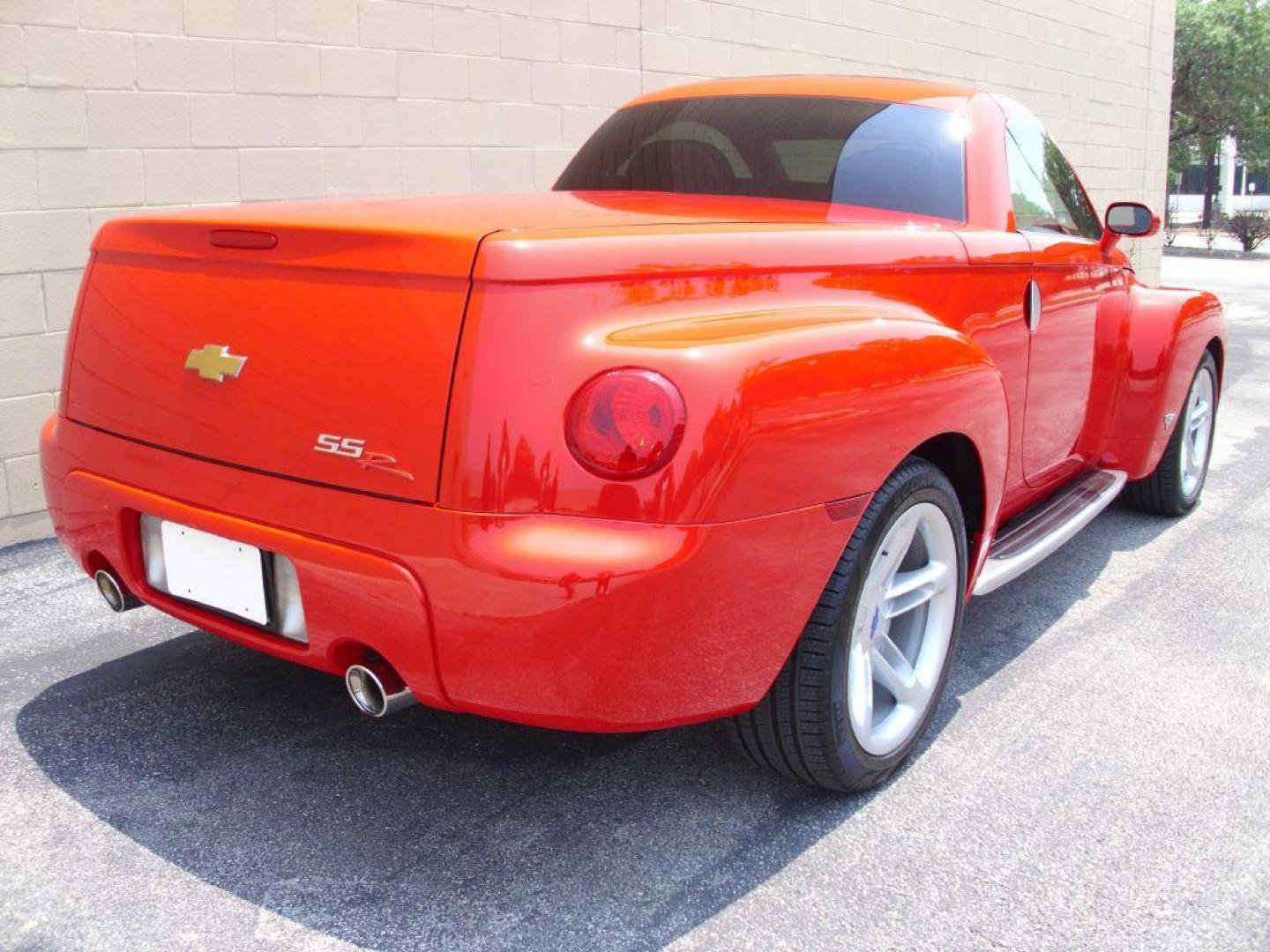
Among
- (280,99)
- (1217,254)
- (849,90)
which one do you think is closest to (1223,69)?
(1217,254)

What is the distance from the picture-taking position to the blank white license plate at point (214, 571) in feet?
7.64

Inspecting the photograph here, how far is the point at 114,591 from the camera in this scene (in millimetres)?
2668

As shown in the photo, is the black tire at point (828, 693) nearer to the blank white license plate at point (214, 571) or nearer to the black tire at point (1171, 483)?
the blank white license plate at point (214, 571)

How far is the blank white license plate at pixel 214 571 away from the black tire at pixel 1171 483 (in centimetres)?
345

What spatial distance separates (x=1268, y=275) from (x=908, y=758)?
18.4 meters

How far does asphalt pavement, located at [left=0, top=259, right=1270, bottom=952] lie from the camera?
2.21m

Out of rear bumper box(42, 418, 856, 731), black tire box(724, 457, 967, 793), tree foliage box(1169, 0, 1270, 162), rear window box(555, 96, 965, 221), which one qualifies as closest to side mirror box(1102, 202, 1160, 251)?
rear window box(555, 96, 965, 221)

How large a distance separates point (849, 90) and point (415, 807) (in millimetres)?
2349

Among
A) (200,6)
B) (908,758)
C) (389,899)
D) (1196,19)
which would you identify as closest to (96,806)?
(389,899)

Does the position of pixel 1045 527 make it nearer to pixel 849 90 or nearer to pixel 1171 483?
pixel 849 90

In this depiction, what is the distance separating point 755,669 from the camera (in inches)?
88.2

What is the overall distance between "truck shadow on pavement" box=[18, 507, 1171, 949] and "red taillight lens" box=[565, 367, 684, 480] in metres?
0.84

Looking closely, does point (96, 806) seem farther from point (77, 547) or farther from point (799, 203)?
point (799, 203)

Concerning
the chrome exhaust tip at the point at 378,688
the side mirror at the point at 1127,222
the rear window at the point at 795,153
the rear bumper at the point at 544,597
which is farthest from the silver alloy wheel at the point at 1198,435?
the chrome exhaust tip at the point at 378,688
